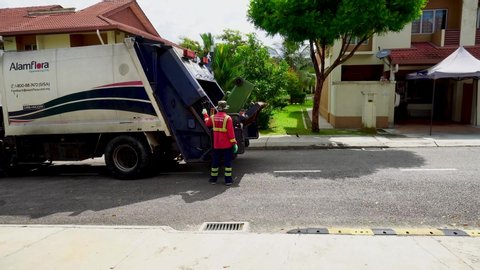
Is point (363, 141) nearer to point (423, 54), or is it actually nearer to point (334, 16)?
point (334, 16)

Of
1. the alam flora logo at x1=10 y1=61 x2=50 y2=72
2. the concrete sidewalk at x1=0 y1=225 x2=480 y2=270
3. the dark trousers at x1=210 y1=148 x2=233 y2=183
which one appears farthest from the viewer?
the alam flora logo at x1=10 y1=61 x2=50 y2=72

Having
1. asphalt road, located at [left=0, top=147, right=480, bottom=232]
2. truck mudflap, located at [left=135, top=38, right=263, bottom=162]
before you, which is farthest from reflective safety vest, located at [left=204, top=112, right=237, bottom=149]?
asphalt road, located at [left=0, top=147, right=480, bottom=232]

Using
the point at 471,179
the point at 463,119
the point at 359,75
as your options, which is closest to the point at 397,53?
the point at 359,75

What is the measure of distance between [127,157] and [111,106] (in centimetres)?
122

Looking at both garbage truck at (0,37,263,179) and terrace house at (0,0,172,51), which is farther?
terrace house at (0,0,172,51)

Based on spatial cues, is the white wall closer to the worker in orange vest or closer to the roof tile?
the roof tile

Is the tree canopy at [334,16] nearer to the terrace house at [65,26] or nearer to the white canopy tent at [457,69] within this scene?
the white canopy tent at [457,69]

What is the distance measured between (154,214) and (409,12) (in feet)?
34.5

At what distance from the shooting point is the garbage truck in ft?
25.2

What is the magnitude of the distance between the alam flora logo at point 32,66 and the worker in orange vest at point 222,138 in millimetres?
3848

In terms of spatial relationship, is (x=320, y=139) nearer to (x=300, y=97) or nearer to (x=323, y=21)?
(x=323, y=21)

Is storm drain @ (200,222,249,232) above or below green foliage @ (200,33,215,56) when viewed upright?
below

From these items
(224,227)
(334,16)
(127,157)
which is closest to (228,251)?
(224,227)

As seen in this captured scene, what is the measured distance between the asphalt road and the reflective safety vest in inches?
33.8
